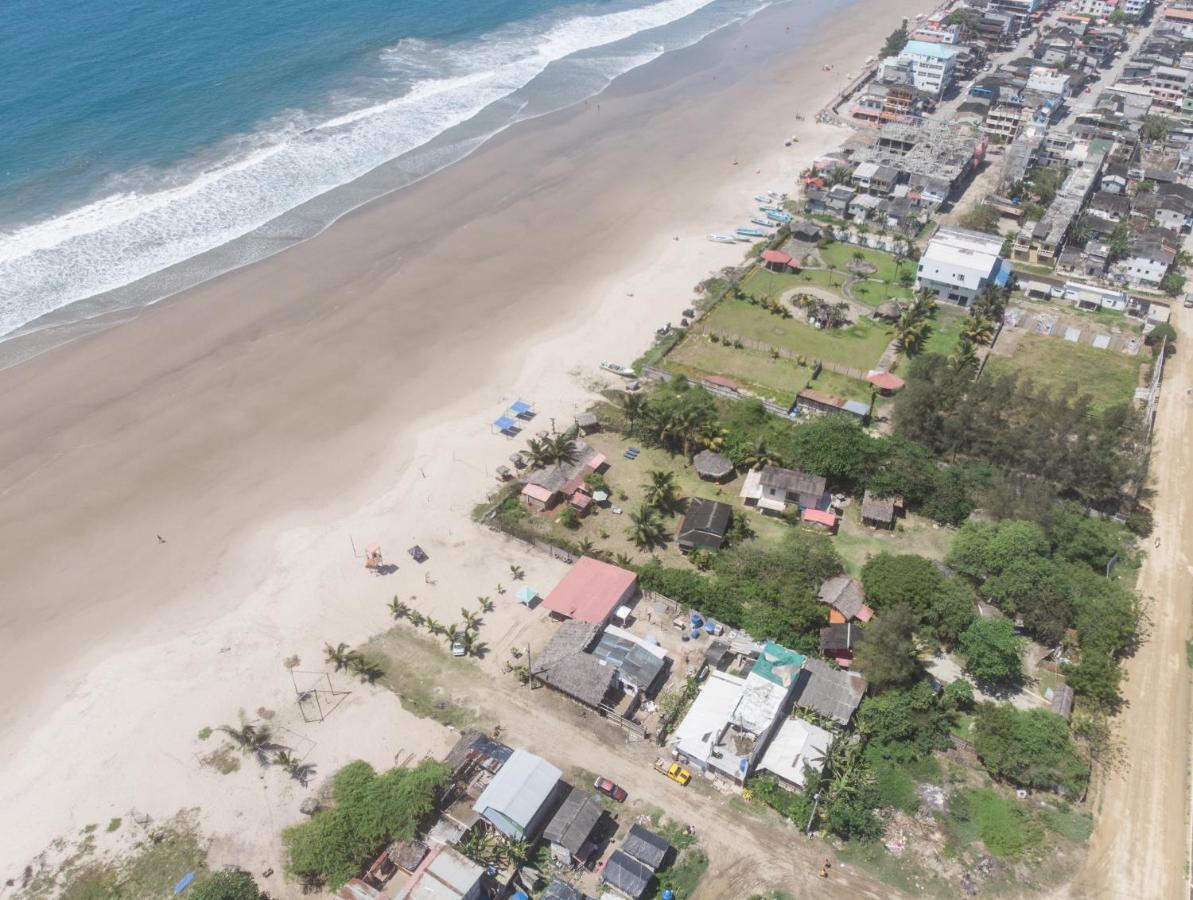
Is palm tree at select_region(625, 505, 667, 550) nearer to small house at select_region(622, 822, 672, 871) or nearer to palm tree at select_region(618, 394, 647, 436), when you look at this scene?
palm tree at select_region(618, 394, 647, 436)

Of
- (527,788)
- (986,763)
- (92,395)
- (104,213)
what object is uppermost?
(104,213)

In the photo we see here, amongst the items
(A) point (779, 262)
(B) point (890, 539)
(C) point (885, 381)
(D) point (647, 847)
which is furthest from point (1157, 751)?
(A) point (779, 262)

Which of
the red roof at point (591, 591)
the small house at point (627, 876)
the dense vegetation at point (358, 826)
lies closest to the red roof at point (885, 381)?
the red roof at point (591, 591)

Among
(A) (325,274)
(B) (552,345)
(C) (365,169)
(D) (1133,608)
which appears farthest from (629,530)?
(C) (365,169)

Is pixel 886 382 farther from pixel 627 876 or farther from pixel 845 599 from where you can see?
pixel 627 876

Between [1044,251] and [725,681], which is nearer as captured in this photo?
[725,681]

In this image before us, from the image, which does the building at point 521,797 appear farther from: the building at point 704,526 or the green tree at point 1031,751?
the green tree at point 1031,751

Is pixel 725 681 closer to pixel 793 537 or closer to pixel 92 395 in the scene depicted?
pixel 793 537
